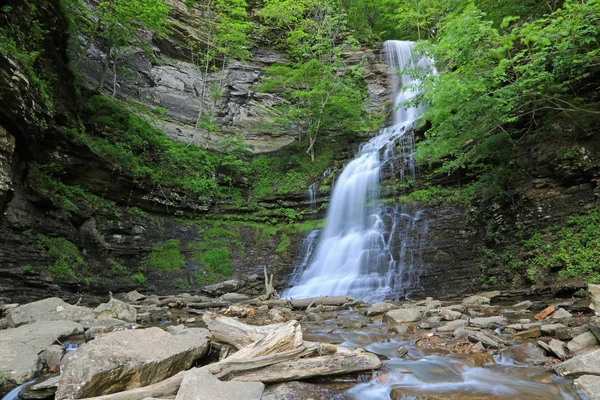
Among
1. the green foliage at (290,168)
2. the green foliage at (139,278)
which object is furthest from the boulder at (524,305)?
the green foliage at (290,168)

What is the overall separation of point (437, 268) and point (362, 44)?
22.0m

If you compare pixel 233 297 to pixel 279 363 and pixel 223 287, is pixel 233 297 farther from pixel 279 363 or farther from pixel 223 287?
pixel 279 363

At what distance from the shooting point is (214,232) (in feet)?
52.3

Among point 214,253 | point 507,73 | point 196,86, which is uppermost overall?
point 196,86

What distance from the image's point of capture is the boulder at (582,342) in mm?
3885

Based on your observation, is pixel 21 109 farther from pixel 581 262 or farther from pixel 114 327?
pixel 581 262

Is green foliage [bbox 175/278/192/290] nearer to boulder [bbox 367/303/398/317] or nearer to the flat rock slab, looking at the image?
the flat rock slab

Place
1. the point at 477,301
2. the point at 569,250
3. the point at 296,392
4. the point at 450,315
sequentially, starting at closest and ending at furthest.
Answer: the point at 296,392, the point at 450,315, the point at 569,250, the point at 477,301

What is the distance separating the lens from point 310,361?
367cm

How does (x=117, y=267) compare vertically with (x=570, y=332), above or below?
below

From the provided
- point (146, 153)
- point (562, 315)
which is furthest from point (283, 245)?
point (562, 315)

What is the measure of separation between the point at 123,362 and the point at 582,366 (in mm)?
4532

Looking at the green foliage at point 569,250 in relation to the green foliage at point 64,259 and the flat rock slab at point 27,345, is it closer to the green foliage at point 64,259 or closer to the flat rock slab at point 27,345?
the flat rock slab at point 27,345

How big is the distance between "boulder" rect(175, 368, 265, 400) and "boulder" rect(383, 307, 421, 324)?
14.0 feet
